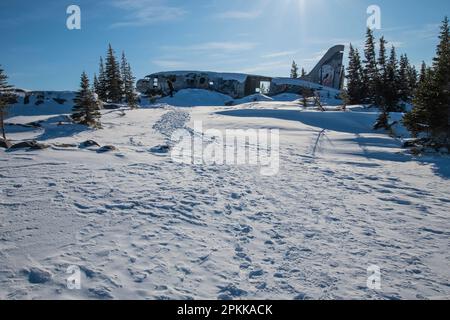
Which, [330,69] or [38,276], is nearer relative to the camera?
[38,276]

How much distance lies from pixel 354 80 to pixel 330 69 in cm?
1121

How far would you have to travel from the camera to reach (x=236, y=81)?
52.9 meters

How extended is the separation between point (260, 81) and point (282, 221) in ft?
174

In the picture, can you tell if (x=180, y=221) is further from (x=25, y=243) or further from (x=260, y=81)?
(x=260, y=81)

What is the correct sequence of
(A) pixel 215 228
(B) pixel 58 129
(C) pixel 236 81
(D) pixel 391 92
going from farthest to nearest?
(C) pixel 236 81
(D) pixel 391 92
(B) pixel 58 129
(A) pixel 215 228

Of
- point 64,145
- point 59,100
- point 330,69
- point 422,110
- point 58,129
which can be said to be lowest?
point 64,145

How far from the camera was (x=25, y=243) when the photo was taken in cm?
490

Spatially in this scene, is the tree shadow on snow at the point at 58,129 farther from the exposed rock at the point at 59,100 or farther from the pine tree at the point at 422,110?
the pine tree at the point at 422,110

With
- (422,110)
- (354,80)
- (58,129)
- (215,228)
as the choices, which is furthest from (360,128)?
(354,80)

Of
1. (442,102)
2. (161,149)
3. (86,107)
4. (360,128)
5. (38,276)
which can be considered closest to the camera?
(38,276)

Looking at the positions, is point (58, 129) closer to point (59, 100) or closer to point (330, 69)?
point (59, 100)

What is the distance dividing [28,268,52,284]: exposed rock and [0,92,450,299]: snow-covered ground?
0.05 metres

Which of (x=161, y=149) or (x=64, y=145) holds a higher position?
(x=64, y=145)
